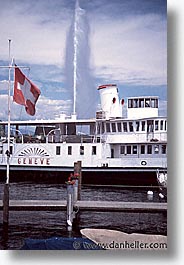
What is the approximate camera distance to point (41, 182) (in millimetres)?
2441

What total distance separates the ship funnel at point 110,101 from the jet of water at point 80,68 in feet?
0.16

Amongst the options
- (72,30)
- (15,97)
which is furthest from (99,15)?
(15,97)

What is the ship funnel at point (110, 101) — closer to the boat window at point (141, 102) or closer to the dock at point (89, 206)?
the boat window at point (141, 102)

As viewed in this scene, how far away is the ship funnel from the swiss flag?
1.01 ft

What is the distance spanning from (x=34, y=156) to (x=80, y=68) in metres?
0.49

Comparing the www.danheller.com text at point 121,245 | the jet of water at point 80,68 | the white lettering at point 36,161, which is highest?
the jet of water at point 80,68

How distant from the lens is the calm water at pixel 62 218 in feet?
7.54

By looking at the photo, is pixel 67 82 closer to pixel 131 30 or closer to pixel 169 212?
pixel 131 30

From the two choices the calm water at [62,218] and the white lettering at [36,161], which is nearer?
the calm water at [62,218]

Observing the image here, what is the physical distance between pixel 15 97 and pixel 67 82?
0.26m

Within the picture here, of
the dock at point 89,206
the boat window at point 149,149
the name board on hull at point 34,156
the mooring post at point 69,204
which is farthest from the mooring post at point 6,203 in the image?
the boat window at point 149,149

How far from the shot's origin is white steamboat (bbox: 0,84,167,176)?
93.7 inches

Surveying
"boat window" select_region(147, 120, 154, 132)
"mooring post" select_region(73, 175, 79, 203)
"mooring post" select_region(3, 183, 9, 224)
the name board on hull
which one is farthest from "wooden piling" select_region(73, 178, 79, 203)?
"boat window" select_region(147, 120, 154, 132)

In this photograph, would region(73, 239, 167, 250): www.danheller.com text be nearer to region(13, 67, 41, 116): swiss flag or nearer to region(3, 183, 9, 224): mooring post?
region(3, 183, 9, 224): mooring post
